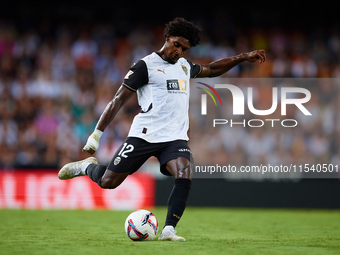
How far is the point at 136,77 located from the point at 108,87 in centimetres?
897

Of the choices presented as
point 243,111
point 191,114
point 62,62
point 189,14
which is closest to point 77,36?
point 62,62

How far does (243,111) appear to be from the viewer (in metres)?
11.8

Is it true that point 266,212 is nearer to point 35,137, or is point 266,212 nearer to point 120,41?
point 35,137

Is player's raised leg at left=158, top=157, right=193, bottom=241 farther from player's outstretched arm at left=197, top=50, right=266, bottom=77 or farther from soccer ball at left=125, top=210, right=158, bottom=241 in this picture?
player's outstretched arm at left=197, top=50, right=266, bottom=77

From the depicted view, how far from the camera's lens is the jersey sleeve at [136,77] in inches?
225

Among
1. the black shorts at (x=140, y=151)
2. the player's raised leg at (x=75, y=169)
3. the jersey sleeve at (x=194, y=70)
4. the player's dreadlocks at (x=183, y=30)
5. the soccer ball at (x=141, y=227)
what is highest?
the player's dreadlocks at (x=183, y=30)

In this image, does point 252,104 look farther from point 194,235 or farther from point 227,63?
point 194,235

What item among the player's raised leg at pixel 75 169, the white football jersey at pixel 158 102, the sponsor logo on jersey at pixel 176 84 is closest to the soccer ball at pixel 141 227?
the white football jersey at pixel 158 102

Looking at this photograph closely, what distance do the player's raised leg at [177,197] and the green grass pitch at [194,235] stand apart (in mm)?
175

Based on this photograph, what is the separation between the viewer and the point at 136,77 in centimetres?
571

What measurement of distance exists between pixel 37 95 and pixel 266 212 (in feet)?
24.6

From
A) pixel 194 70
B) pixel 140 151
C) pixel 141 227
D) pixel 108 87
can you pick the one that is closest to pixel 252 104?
pixel 108 87

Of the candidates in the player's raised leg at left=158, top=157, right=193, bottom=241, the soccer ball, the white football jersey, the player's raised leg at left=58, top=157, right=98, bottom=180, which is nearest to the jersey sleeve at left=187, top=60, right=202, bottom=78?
the white football jersey

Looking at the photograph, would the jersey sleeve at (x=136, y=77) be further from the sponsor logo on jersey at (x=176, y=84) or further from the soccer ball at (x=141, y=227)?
the soccer ball at (x=141, y=227)
